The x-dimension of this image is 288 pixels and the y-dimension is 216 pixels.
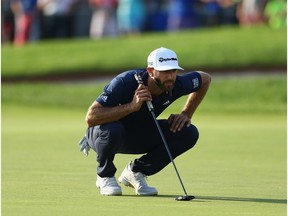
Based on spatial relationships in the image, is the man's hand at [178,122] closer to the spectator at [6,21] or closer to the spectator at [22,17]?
the spectator at [22,17]

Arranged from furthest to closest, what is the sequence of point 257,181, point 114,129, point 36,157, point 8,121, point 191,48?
point 191,48 → point 8,121 → point 36,157 → point 257,181 → point 114,129

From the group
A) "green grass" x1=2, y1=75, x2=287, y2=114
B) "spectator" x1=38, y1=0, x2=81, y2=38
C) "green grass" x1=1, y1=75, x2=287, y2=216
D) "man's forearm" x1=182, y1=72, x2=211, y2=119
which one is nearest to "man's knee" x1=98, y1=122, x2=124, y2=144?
"green grass" x1=1, y1=75, x2=287, y2=216

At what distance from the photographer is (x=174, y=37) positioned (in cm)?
2698

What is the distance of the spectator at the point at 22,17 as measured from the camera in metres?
26.9

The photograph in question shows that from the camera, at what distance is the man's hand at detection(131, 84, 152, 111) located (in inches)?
349

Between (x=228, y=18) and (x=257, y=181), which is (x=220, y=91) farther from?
(x=257, y=181)

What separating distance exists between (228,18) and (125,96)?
2300 centimetres

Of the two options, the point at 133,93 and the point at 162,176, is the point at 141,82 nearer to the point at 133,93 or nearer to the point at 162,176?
the point at 133,93

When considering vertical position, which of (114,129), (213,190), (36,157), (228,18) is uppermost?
(114,129)

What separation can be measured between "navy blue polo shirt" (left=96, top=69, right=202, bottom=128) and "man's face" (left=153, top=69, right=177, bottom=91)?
158 mm

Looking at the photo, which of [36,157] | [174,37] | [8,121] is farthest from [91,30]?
[36,157]

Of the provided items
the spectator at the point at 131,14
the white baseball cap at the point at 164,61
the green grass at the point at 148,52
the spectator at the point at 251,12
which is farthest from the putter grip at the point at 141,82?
the spectator at the point at 131,14

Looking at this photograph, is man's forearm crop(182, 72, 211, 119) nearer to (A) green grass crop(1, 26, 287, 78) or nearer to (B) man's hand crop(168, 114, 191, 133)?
(B) man's hand crop(168, 114, 191, 133)

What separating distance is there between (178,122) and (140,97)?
661 mm
